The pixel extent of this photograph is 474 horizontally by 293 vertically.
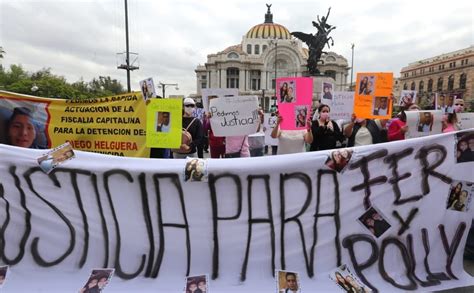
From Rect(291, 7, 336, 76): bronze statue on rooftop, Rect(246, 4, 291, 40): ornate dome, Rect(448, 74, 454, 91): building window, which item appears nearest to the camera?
Rect(291, 7, 336, 76): bronze statue on rooftop

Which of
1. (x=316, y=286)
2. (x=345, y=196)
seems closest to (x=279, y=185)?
(x=345, y=196)

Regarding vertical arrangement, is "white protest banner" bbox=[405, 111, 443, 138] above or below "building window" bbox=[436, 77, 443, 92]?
below

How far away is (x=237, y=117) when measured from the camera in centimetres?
390

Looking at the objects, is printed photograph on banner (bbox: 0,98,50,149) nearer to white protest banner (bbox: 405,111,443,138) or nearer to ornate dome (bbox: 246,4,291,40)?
white protest banner (bbox: 405,111,443,138)

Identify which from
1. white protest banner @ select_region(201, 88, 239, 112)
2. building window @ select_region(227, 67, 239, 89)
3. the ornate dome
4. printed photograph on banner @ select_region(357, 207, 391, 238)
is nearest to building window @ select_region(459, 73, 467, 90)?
the ornate dome

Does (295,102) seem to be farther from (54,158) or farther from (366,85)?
(54,158)

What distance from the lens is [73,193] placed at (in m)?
2.44

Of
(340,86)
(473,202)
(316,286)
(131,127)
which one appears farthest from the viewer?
(340,86)

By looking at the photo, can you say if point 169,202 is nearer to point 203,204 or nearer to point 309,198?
point 203,204

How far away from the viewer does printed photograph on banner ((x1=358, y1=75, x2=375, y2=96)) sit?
3773 mm

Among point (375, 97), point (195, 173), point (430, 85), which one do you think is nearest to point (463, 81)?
point (430, 85)

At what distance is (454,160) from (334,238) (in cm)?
112

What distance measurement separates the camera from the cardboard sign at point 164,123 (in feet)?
10.3

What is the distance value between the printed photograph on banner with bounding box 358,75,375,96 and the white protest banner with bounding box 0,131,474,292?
1443 mm
